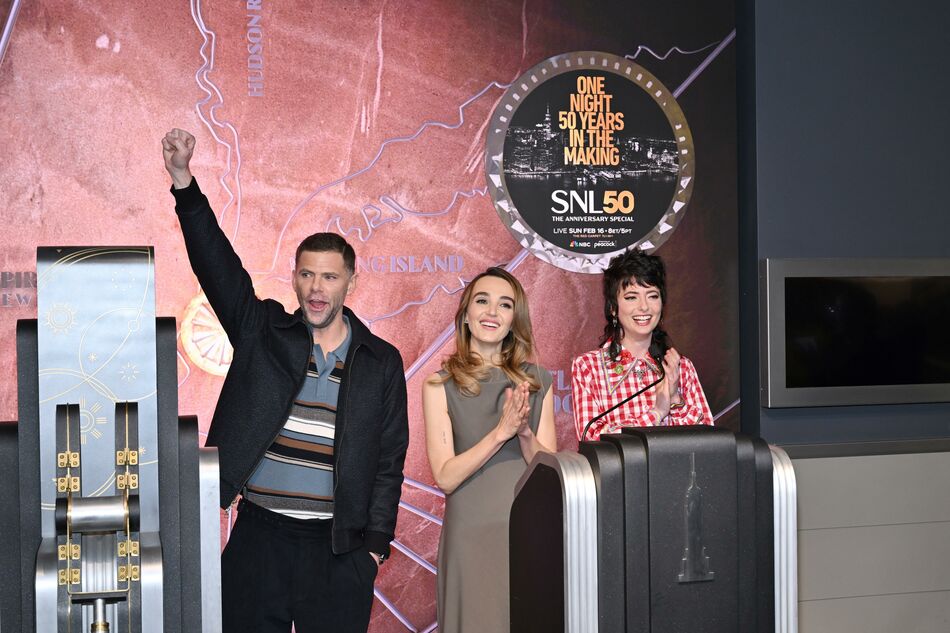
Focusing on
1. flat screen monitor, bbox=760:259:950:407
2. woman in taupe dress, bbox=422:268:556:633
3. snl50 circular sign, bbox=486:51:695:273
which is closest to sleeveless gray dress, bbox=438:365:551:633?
woman in taupe dress, bbox=422:268:556:633

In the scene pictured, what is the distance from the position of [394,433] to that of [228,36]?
1.76 metres

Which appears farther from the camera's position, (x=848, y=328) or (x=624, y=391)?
(x=848, y=328)

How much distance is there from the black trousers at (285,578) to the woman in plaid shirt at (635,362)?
76 cm

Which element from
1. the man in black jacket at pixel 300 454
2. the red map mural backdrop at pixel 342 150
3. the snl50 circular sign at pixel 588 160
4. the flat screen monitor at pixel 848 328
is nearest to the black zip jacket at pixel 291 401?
the man in black jacket at pixel 300 454

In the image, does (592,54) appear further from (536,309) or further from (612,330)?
(612,330)

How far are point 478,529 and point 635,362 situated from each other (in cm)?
67

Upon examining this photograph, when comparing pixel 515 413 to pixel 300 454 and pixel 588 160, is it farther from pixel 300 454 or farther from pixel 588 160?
pixel 588 160

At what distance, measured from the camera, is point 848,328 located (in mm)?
3994

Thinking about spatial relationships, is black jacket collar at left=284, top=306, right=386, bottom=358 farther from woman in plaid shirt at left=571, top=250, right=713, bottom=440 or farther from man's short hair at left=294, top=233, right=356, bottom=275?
woman in plaid shirt at left=571, top=250, right=713, bottom=440

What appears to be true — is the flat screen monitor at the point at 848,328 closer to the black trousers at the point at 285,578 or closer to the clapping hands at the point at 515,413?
the clapping hands at the point at 515,413

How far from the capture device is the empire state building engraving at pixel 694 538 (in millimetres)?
1480

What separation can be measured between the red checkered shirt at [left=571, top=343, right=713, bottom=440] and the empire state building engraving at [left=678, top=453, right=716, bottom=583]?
118cm

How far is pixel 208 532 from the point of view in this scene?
1.47 metres

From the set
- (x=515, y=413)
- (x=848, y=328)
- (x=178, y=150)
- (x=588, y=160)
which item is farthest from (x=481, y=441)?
(x=848, y=328)
